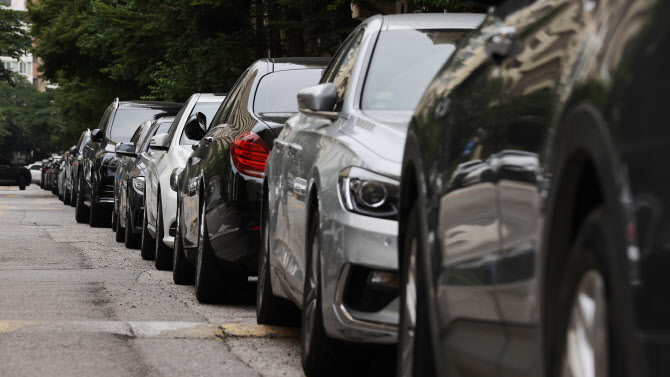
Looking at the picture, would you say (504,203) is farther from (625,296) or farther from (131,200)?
(131,200)

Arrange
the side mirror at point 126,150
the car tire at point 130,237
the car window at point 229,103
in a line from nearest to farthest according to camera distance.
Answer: the car window at point 229,103 < the car tire at point 130,237 < the side mirror at point 126,150

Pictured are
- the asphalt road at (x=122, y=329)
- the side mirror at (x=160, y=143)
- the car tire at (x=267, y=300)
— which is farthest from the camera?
the side mirror at (x=160, y=143)

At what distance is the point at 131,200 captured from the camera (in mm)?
15016

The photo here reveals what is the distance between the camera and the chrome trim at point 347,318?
204 inches

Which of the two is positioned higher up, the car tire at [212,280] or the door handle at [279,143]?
the door handle at [279,143]

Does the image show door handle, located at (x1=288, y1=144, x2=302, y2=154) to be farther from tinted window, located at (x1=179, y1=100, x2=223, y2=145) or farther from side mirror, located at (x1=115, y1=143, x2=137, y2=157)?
side mirror, located at (x1=115, y1=143, x2=137, y2=157)

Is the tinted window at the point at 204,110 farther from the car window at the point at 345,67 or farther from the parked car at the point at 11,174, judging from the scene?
the parked car at the point at 11,174

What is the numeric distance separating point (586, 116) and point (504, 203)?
28.8 inches

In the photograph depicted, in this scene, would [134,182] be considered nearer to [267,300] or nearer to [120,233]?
[120,233]

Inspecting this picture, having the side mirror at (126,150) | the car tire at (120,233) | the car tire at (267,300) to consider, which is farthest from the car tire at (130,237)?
→ the car tire at (267,300)

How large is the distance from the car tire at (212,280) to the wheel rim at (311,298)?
2.94 m

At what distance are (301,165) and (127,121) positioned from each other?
1529cm

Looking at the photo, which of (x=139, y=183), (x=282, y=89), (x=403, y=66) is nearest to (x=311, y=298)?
(x=403, y=66)

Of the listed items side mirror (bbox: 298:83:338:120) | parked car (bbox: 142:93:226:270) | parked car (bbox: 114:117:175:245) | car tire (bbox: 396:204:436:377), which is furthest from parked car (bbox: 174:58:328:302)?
parked car (bbox: 114:117:175:245)
